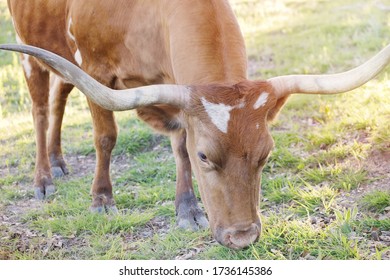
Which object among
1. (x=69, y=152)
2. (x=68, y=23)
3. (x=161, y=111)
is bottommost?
(x=69, y=152)

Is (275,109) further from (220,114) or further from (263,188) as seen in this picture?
(263,188)

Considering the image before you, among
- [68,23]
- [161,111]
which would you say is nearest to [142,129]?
[68,23]

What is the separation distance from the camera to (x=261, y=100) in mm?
3496

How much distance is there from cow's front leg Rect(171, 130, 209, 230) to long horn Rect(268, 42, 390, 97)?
0.99 metres

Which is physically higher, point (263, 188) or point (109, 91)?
point (109, 91)

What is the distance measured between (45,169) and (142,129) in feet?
3.74

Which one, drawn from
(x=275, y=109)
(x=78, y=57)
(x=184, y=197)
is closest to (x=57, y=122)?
(x=78, y=57)

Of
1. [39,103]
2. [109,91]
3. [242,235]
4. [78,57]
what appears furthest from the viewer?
[39,103]

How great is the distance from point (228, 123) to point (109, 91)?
2.07 ft

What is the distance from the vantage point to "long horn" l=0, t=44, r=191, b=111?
3250 mm
